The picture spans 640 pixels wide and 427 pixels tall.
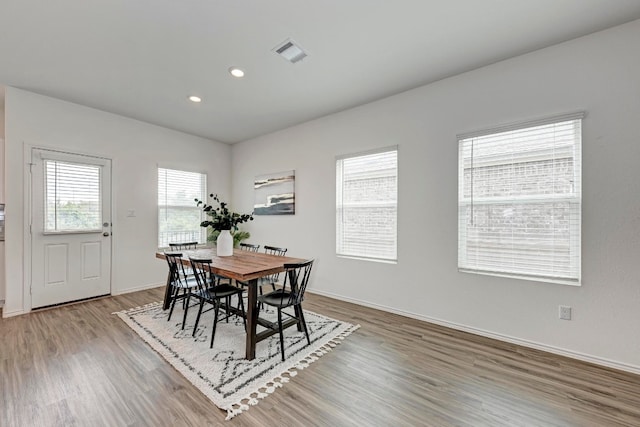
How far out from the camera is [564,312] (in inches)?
92.9

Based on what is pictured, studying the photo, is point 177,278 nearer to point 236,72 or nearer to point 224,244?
point 224,244

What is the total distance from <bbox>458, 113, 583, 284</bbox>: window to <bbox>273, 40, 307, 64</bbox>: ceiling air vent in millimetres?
1940

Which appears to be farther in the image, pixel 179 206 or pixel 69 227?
pixel 179 206

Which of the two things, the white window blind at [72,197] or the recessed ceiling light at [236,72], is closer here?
the recessed ceiling light at [236,72]

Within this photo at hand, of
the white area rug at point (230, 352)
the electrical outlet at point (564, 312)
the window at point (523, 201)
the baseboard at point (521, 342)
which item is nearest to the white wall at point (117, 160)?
the white area rug at point (230, 352)

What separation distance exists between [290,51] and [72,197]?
371 cm

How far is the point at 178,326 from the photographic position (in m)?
2.92

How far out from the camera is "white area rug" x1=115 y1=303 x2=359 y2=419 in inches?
74.5

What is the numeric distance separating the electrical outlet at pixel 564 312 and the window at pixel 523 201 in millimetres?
236

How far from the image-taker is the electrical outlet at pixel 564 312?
7.68ft

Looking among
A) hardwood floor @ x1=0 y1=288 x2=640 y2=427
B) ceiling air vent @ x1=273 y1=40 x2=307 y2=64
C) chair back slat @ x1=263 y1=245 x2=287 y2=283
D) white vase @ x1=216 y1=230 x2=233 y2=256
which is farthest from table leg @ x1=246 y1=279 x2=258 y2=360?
ceiling air vent @ x1=273 y1=40 x2=307 y2=64

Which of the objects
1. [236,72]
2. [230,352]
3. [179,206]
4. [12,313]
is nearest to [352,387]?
[230,352]

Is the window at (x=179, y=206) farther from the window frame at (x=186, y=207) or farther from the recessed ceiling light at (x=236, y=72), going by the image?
the recessed ceiling light at (x=236, y=72)

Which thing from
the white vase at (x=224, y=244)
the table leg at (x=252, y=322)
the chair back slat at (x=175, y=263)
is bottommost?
the table leg at (x=252, y=322)
